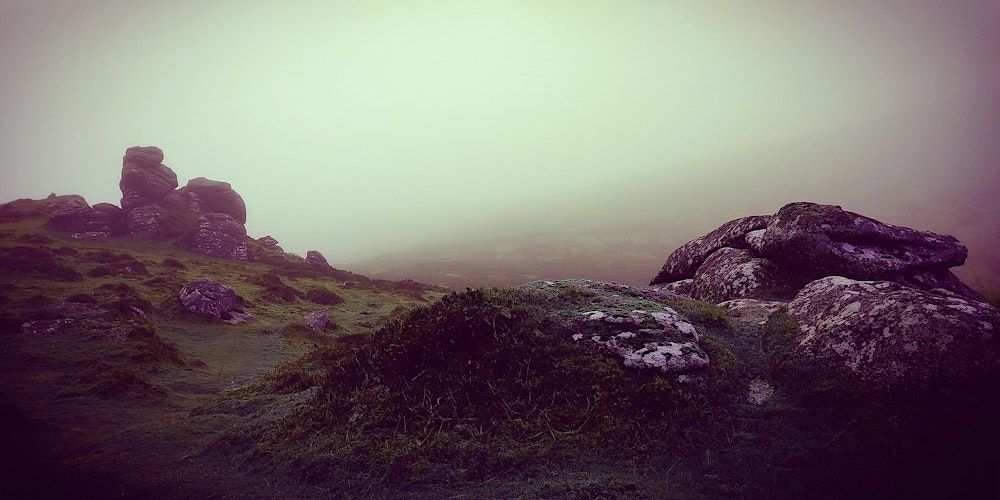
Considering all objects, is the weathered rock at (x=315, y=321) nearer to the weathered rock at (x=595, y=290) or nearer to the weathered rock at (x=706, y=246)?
the weathered rock at (x=595, y=290)

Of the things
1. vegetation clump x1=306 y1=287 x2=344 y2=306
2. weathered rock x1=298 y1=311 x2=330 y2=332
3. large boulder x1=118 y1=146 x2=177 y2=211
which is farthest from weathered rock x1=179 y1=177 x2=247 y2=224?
weathered rock x1=298 y1=311 x2=330 y2=332

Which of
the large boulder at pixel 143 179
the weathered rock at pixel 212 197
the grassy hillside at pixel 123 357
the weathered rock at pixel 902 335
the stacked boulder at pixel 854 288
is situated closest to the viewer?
the weathered rock at pixel 902 335

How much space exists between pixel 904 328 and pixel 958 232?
55.1 meters

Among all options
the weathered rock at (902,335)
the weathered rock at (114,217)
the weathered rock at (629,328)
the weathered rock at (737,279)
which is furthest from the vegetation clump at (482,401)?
the weathered rock at (114,217)

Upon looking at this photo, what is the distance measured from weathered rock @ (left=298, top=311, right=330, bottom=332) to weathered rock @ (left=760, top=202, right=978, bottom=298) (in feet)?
81.7

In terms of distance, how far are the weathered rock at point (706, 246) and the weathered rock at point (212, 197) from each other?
64274 mm

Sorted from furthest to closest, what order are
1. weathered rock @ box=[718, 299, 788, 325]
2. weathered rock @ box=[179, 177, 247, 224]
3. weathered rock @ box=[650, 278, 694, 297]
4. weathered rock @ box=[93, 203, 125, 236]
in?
1. weathered rock @ box=[179, 177, 247, 224]
2. weathered rock @ box=[93, 203, 125, 236]
3. weathered rock @ box=[650, 278, 694, 297]
4. weathered rock @ box=[718, 299, 788, 325]

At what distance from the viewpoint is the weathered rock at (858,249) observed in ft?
31.2

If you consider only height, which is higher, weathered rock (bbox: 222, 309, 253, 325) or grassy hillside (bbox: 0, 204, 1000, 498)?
grassy hillside (bbox: 0, 204, 1000, 498)

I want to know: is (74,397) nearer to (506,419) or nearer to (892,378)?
(506,419)

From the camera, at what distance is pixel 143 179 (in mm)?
51219

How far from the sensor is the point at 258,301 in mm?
29219

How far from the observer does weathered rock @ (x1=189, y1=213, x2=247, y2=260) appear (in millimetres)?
46656

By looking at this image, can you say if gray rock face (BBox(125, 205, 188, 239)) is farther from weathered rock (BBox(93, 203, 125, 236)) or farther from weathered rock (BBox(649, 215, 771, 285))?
weathered rock (BBox(649, 215, 771, 285))
